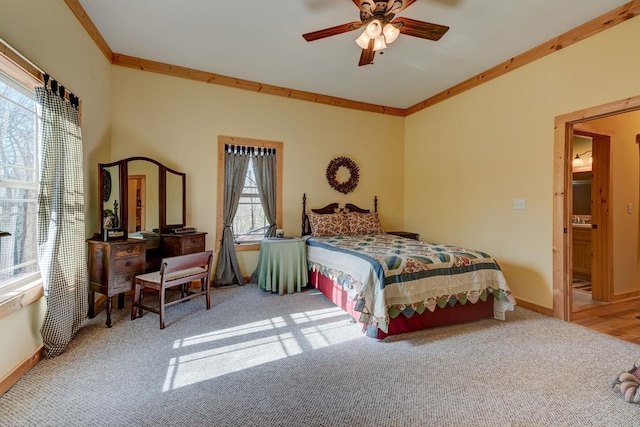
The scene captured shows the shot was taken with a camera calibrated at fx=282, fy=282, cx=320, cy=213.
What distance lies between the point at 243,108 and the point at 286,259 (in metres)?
2.33

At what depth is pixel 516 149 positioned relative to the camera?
344 cm

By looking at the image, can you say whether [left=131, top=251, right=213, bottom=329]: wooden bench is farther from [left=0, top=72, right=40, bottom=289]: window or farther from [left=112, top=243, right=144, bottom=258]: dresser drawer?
[left=0, top=72, right=40, bottom=289]: window

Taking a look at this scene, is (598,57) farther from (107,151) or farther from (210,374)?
(107,151)

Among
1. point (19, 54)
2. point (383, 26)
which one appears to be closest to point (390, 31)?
point (383, 26)

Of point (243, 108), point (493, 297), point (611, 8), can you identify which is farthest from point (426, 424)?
point (243, 108)

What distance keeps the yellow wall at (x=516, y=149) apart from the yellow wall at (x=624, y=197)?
1.14 meters

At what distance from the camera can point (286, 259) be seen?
3.73 metres

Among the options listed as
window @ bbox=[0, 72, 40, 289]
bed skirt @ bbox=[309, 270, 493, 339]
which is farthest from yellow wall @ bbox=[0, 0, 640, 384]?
bed skirt @ bbox=[309, 270, 493, 339]

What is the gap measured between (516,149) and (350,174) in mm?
2391

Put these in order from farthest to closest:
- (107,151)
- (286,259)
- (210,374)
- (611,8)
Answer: (286,259) → (107,151) → (611,8) → (210,374)

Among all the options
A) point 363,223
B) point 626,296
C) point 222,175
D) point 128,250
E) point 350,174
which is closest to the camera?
point 128,250

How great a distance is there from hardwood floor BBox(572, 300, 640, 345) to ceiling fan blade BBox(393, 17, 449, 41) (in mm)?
3179

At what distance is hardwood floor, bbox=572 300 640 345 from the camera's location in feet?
8.80

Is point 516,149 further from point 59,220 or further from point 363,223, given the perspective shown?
point 59,220
